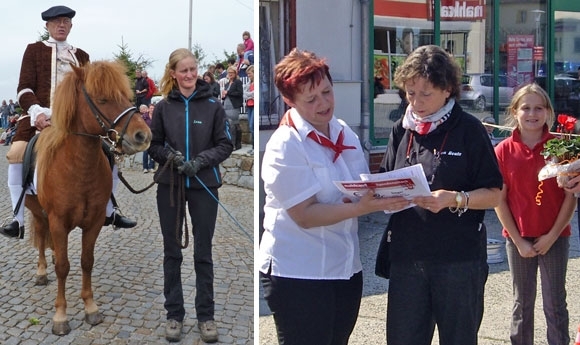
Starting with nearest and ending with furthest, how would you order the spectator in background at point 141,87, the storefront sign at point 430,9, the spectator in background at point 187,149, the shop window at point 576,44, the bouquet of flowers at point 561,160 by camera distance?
the bouquet of flowers at point 561,160 → the spectator in background at point 187,149 → the spectator in background at point 141,87 → the storefront sign at point 430,9 → the shop window at point 576,44

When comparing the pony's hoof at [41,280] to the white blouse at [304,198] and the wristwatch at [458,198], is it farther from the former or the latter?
the wristwatch at [458,198]

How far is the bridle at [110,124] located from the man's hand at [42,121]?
61 centimetres

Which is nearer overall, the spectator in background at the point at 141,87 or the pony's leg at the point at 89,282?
the pony's leg at the point at 89,282

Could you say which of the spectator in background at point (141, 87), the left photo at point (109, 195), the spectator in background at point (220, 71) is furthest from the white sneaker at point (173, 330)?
the spectator in background at point (220, 71)

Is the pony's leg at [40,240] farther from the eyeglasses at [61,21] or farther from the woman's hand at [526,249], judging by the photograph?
the woman's hand at [526,249]

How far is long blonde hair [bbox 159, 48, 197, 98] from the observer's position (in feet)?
13.4

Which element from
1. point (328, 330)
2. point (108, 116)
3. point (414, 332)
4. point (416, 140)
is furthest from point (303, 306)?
point (108, 116)

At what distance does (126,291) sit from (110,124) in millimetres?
1682

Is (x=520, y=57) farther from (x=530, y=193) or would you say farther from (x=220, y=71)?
(x=530, y=193)

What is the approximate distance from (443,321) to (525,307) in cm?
109

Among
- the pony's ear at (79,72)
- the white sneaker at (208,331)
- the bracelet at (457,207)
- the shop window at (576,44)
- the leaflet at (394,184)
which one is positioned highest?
the shop window at (576,44)

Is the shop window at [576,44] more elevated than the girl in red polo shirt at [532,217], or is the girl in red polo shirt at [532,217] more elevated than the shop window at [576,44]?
the shop window at [576,44]

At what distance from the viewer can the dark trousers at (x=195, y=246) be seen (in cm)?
421

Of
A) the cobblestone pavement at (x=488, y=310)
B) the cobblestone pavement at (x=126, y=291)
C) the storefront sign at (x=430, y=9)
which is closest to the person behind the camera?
the cobblestone pavement at (x=488, y=310)
